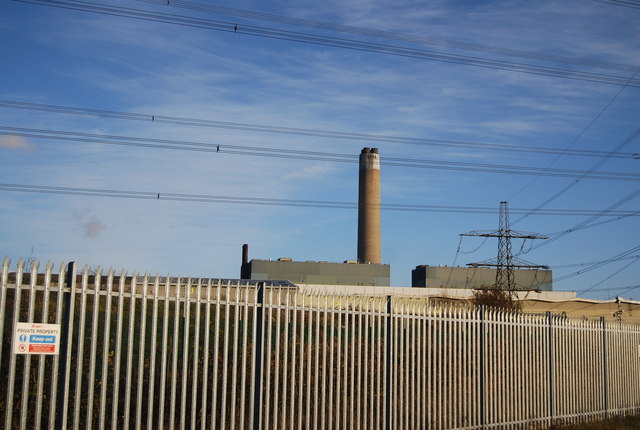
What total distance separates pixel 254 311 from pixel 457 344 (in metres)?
4.75

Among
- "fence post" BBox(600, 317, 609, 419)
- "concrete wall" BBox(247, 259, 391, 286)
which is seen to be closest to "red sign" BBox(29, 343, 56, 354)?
"fence post" BBox(600, 317, 609, 419)

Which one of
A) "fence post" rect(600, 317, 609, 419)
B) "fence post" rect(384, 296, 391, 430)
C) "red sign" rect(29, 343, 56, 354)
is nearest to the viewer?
"red sign" rect(29, 343, 56, 354)

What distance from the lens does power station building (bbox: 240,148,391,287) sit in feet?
235

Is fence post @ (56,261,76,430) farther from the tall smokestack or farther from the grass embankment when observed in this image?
the tall smokestack

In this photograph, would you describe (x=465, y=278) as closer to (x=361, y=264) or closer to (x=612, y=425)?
(x=361, y=264)

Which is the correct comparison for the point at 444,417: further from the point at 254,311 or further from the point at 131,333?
the point at 131,333

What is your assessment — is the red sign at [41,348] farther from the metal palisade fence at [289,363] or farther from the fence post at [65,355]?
the fence post at [65,355]

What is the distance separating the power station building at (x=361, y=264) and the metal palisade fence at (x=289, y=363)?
55092 mm

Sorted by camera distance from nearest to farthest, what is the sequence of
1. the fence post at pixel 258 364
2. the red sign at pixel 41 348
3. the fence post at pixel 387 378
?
the red sign at pixel 41 348, the fence post at pixel 258 364, the fence post at pixel 387 378

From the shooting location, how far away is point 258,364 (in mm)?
8938

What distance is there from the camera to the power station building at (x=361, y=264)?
235 feet

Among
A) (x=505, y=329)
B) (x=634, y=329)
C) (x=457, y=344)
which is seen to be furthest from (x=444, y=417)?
(x=634, y=329)

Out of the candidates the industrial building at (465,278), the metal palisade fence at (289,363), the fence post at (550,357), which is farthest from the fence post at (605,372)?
the industrial building at (465,278)

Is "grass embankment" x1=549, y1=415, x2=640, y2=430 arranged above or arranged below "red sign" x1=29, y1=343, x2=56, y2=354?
below
